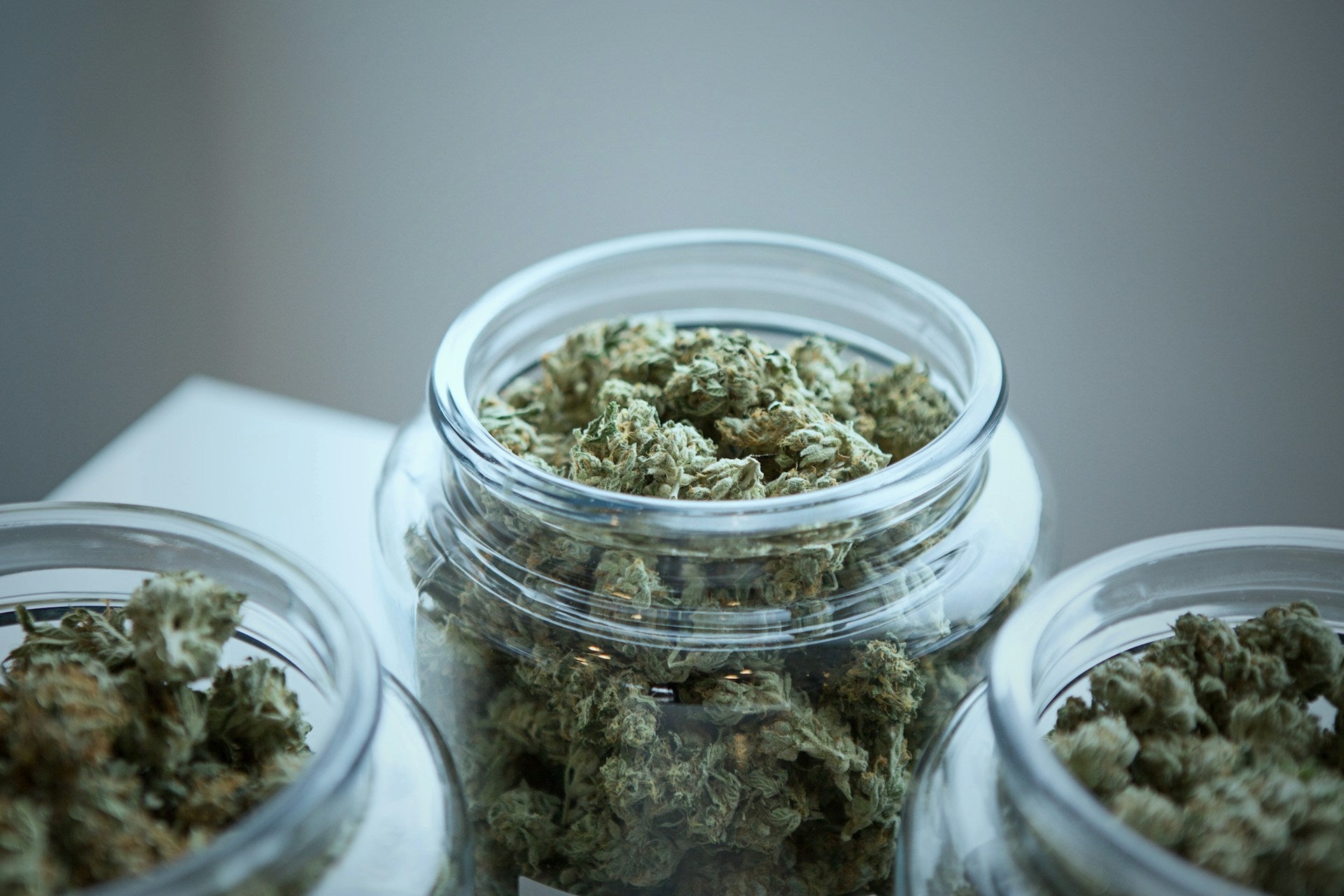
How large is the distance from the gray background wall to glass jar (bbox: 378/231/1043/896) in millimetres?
185

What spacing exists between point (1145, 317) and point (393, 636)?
0.73 metres

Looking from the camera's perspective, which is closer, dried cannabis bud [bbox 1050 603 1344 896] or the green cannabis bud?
dried cannabis bud [bbox 1050 603 1344 896]

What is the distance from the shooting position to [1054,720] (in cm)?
51

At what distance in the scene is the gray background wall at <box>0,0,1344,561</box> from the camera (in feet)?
3.06

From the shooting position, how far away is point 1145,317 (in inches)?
40.0

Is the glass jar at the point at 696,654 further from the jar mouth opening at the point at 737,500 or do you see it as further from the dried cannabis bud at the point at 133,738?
the dried cannabis bud at the point at 133,738

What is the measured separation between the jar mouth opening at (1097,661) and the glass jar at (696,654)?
0.22 feet

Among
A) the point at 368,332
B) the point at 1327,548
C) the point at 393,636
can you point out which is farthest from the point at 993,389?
the point at 368,332

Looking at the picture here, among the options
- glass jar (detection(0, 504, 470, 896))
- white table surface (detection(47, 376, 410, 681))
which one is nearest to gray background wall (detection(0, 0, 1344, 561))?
white table surface (detection(47, 376, 410, 681))

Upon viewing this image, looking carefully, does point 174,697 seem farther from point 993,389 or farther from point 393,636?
point 993,389

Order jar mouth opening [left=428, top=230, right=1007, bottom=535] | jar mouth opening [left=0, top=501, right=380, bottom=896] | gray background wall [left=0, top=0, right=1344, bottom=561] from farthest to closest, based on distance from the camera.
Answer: gray background wall [left=0, top=0, right=1344, bottom=561] → jar mouth opening [left=428, top=230, right=1007, bottom=535] → jar mouth opening [left=0, top=501, right=380, bottom=896]

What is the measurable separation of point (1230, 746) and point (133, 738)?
0.40 m

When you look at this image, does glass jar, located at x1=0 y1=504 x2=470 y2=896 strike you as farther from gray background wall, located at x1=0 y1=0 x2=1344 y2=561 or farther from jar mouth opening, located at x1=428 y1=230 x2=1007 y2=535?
gray background wall, located at x1=0 y1=0 x2=1344 y2=561

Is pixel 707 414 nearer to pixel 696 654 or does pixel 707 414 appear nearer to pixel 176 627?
pixel 696 654
